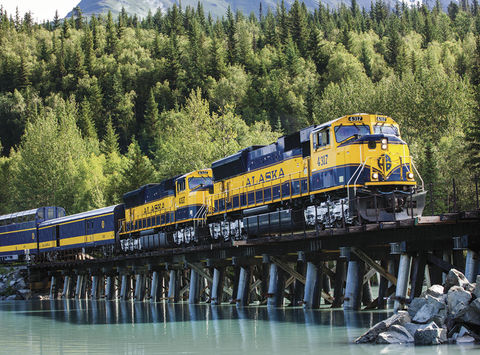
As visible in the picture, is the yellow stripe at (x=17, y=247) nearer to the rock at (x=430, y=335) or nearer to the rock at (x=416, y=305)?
the rock at (x=416, y=305)

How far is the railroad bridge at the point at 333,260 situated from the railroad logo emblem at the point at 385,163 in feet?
8.76

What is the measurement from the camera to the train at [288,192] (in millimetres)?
25494

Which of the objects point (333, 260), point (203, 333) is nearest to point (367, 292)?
point (333, 260)

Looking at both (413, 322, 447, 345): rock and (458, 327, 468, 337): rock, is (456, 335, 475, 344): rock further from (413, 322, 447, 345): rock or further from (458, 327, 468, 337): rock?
(413, 322, 447, 345): rock

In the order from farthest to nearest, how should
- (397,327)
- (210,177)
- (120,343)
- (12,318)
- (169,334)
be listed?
(210,177)
(12,318)
(169,334)
(120,343)
(397,327)

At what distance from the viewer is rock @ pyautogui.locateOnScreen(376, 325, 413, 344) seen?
18.8 metres

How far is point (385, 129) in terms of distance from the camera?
27328 millimetres

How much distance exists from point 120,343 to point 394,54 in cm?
12171

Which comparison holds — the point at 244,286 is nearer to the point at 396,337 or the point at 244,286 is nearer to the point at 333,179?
the point at 333,179

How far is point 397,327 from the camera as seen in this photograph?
19.2 meters

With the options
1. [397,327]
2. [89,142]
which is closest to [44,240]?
[397,327]

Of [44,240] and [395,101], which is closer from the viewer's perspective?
[44,240]

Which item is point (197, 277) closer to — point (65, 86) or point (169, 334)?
point (169, 334)

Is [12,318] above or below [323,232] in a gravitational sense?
below
